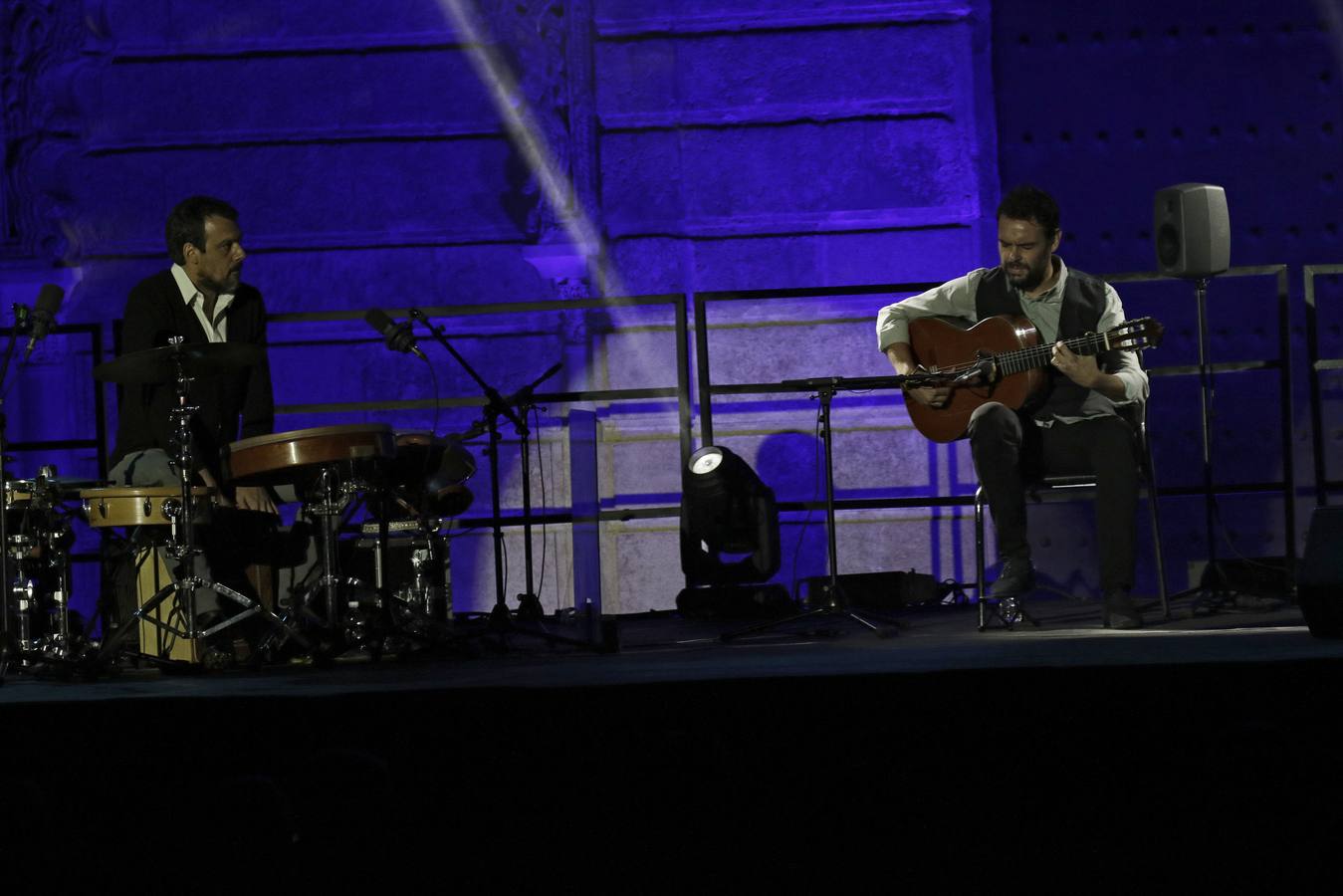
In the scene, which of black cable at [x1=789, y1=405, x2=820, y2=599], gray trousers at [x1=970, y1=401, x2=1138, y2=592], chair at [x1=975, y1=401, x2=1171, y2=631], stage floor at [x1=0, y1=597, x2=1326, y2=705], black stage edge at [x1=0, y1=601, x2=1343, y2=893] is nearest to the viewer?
black stage edge at [x1=0, y1=601, x2=1343, y2=893]

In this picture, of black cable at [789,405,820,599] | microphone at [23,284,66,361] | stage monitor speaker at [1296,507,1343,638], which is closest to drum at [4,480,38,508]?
microphone at [23,284,66,361]

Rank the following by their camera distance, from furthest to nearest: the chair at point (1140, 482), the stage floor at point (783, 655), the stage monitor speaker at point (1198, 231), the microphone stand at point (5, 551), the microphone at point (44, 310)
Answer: the stage monitor speaker at point (1198, 231)
the chair at point (1140, 482)
the microphone at point (44, 310)
the microphone stand at point (5, 551)
the stage floor at point (783, 655)

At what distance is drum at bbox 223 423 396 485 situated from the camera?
11.7ft

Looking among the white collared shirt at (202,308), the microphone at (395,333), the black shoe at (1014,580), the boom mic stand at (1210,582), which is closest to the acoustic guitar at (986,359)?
the black shoe at (1014,580)

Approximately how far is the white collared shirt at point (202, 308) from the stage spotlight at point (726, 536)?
1566 mm

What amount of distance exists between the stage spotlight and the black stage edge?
98.6 inches

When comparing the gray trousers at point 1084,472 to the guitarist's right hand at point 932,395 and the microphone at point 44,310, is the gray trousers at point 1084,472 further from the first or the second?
the microphone at point 44,310

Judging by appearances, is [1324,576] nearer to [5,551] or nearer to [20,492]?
[5,551]

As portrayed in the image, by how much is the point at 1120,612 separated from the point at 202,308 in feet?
8.51

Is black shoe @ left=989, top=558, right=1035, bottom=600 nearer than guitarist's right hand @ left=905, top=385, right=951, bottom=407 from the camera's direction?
Yes

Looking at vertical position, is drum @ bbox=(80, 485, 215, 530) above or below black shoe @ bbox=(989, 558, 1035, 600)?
above

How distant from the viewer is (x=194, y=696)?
231 cm

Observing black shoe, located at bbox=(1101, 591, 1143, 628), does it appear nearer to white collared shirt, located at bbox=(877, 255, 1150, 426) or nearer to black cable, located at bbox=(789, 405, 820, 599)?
white collared shirt, located at bbox=(877, 255, 1150, 426)

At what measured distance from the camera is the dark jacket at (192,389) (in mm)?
4031
